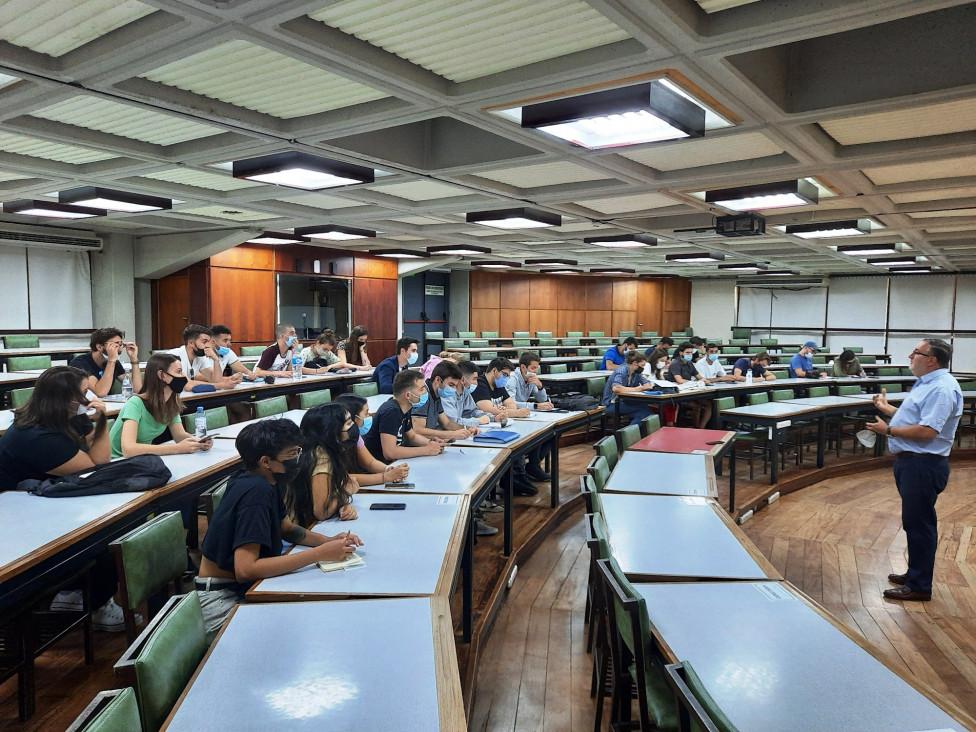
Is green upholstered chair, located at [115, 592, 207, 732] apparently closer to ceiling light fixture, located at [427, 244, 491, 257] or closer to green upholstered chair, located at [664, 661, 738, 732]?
green upholstered chair, located at [664, 661, 738, 732]

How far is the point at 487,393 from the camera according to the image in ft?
19.9

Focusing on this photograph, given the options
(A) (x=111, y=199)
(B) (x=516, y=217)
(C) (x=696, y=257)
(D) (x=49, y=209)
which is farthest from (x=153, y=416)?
(C) (x=696, y=257)

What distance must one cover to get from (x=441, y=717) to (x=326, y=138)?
342 cm

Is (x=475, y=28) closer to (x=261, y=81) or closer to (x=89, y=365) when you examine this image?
(x=261, y=81)

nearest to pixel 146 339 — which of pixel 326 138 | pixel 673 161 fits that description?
pixel 326 138

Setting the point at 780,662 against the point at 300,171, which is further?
the point at 300,171

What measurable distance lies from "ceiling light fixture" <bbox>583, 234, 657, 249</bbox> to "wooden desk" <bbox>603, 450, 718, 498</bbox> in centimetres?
502

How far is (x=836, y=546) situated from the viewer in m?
5.39

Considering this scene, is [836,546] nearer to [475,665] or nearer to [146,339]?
[475,665]

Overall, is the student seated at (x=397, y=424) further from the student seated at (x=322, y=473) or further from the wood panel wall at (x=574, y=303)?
the wood panel wall at (x=574, y=303)

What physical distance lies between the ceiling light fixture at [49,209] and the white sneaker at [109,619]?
5.11 metres

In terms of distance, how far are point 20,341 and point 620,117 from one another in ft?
31.7

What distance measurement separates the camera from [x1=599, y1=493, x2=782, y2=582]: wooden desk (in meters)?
2.69

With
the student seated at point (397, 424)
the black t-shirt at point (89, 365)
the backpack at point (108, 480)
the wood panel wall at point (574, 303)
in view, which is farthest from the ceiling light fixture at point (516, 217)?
the wood panel wall at point (574, 303)
